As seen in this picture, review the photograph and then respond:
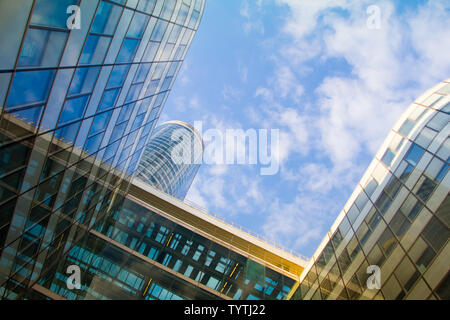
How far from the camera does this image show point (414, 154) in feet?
44.3

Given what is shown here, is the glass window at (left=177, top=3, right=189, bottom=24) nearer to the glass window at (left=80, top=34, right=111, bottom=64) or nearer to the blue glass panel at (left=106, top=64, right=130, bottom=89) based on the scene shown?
the blue glass panel at (left=106, top=64, right=130, bottom=89)

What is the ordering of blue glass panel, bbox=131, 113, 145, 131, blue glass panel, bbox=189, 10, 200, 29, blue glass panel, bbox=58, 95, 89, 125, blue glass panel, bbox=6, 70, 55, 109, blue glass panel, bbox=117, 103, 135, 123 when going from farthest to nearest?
blue glass panel, bbox=189, 10, 200, 29
blue glass panel, bbox=131, 113, 145, 131
blue glass panel, bbox=117, 103, 135, 123
blue glass panel, bbox=58, 95, 89, 125
blue glass panel, bbox=6, 70, 55, 109

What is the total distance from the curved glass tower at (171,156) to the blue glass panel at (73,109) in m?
33.7

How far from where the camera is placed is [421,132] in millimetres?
13656

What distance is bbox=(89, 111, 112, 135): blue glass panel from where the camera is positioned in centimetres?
1377

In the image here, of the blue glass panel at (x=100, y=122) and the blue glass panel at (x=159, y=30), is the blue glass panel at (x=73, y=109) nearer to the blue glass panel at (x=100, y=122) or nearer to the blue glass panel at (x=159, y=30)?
the blue glass panel at (x=100, y=122)

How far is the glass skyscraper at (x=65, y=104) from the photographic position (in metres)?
7.29

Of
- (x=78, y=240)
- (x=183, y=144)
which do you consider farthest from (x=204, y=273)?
(x=183, y=144)

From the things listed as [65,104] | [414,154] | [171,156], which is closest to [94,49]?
[65,104]

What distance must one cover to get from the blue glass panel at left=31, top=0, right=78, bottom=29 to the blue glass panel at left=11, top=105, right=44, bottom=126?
2890 millimetres

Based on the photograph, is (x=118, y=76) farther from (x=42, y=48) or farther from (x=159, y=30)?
(x=42, y=48)

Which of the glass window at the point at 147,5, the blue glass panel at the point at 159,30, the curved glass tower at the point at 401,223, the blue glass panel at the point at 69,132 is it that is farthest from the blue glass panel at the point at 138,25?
the curved glass tower at the point at 401,223

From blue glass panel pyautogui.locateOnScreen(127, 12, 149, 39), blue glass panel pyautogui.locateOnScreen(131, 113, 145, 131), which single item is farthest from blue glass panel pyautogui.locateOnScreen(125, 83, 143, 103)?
blue glass panel pyautogui.locateOnScreen(127, 12, 149, 39)
